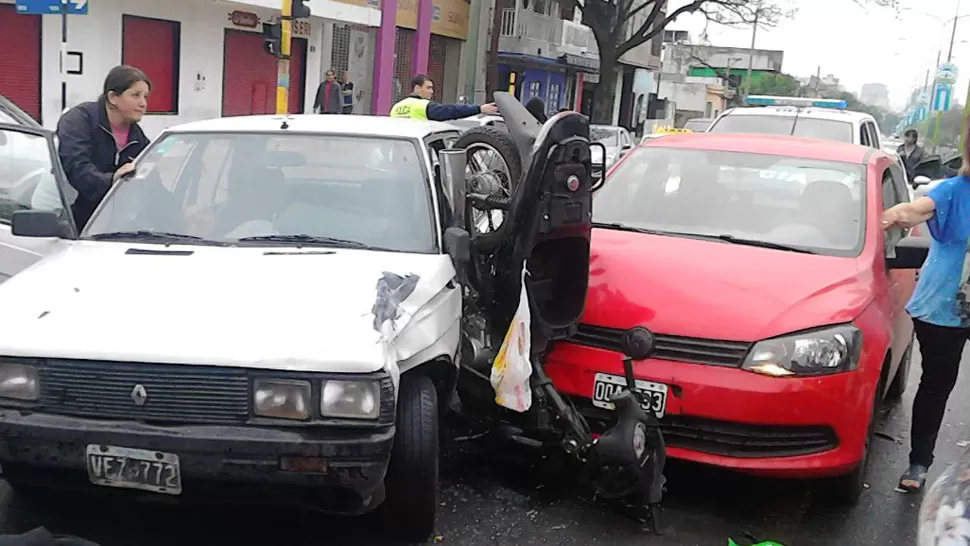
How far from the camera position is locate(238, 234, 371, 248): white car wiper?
14.0ft

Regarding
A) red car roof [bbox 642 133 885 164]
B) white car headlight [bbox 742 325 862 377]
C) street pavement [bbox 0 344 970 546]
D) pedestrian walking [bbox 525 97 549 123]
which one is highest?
pedestrian walking [bbox 525 97 549 123]

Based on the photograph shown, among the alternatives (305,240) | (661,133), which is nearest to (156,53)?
(661,133)

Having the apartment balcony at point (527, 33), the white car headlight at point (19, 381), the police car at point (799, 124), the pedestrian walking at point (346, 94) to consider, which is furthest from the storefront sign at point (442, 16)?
the white car headlight at point (19, 381)

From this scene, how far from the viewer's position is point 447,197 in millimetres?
4629

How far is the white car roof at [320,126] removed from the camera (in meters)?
4.86

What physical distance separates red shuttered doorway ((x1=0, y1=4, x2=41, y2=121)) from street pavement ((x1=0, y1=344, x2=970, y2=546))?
14.3 metres

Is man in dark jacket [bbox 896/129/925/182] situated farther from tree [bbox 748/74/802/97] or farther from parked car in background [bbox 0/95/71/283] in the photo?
tree [bbox 748/74/802/97]

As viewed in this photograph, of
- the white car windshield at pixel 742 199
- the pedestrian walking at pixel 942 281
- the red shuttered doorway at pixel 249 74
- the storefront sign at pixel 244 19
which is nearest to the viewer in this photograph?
the pedestrian walking at pixel 942 281

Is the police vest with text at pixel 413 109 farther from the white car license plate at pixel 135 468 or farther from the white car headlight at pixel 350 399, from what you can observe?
the white car license plate at pixel 135 468

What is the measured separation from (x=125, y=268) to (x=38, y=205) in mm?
1514

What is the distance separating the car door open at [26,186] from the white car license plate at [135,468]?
170 centimetres

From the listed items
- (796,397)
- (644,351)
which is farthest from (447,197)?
(796,397)

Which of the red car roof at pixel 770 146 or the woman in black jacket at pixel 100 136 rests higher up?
the red car roof at pixel 770 146

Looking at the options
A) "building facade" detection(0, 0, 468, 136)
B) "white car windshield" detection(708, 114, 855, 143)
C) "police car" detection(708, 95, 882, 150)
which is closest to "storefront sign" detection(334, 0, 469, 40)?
"building facade" detection(0, 0, 468, 136)
